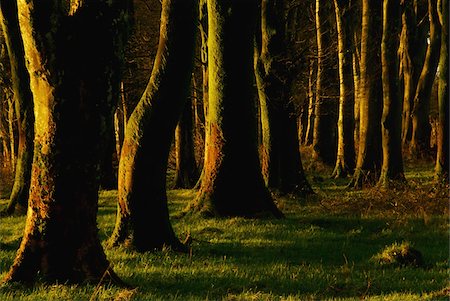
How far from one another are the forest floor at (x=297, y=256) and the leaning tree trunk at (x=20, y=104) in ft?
3.81

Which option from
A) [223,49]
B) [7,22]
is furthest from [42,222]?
[7,22]

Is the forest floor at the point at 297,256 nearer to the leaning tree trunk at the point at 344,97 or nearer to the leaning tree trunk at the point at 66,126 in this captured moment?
the leaning tree trunk at the point at 66,126

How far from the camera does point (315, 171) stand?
25266 millimetres

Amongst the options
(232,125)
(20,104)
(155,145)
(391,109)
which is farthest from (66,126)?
(391,109)

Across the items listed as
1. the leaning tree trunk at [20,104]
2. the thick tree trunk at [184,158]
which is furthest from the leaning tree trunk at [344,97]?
the leaning tree trunk at [20,104]

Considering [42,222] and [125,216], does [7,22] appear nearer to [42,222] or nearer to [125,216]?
[125,216]

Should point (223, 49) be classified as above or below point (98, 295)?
above

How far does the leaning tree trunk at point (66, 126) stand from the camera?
23.2 feet

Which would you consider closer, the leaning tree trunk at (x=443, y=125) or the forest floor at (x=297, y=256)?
the forest floor at (x=297, y=256)

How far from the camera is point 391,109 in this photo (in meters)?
17.7

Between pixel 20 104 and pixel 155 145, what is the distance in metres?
8.16

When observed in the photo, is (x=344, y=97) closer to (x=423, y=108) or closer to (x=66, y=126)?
(x=423, y=108)

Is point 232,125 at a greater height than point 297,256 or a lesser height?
greater

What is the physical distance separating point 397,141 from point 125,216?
10.4 metres
